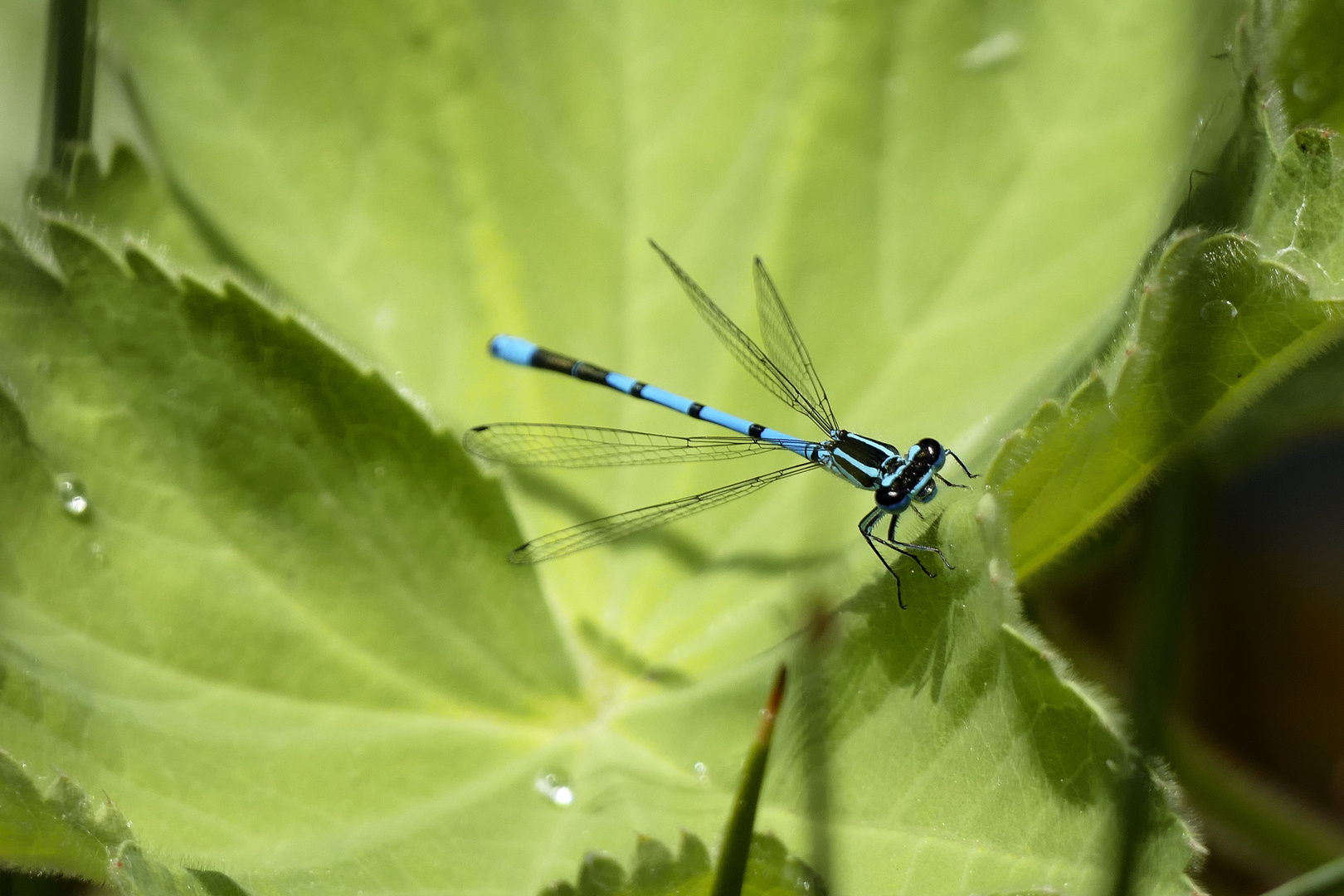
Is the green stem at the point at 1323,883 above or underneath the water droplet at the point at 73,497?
underneath

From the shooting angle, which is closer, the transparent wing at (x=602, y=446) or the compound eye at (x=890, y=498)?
the compound eye at (x=890, y=498)

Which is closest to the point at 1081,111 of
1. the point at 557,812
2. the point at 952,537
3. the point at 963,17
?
the point at 963,17

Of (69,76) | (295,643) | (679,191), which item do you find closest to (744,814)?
(295,643)

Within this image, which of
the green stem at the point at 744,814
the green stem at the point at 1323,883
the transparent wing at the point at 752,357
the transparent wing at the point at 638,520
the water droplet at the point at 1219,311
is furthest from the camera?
the transparent wing at the point at 752,357

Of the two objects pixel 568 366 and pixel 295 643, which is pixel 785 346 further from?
pixel 295 643

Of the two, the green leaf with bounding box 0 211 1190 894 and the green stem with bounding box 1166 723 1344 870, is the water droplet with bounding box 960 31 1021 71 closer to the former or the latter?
the green leaf with bounding box 0 211 1190 894

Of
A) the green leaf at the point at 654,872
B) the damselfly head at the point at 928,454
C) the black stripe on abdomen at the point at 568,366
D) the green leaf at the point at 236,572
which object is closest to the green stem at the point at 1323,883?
the green leaf at the point at 654,872

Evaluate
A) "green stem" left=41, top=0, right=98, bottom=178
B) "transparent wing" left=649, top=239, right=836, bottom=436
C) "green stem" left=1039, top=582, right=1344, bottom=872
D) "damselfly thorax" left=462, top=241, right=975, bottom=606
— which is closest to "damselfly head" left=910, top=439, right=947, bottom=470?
"damselfly thorax" left=462, top=241, right=975, bottom=606

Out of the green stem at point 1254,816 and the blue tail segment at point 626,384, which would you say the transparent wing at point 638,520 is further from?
the green stem at point 1254,816
